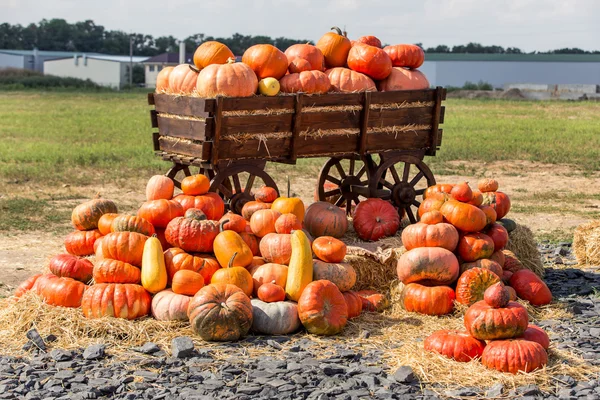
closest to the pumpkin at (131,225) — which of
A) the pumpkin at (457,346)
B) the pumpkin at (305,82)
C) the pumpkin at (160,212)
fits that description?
the pumpkin at (160,212)

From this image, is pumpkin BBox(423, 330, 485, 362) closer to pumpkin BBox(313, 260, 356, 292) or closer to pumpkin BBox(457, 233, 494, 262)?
pumpkin BBox(313, 260, 356, 292)

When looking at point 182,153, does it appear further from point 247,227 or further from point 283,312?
point 283,312

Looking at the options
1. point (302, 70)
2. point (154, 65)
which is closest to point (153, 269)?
point (302, 70)

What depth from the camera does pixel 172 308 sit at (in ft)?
22.3

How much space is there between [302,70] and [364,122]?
2.96 feet

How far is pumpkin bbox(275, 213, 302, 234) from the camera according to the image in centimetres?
756

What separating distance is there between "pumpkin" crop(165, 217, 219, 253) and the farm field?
1.87 meters

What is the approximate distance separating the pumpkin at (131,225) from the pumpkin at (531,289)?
10.7ft

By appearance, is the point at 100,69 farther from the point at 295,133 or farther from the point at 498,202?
the point at 498,202

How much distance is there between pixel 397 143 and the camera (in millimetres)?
10234

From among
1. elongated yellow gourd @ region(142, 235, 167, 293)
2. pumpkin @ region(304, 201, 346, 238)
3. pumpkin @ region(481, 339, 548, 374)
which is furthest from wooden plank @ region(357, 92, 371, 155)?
pumpkin @ region(481, 339, 548, 374)

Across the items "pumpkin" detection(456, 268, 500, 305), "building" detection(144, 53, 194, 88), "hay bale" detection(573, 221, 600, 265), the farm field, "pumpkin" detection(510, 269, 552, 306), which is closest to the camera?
"pumpkin" detection(456, 268, 500, 305)

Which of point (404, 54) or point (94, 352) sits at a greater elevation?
point (404, 54)

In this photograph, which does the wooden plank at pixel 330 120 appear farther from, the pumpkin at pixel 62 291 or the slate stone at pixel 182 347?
the slate stone at pixel 182 347
